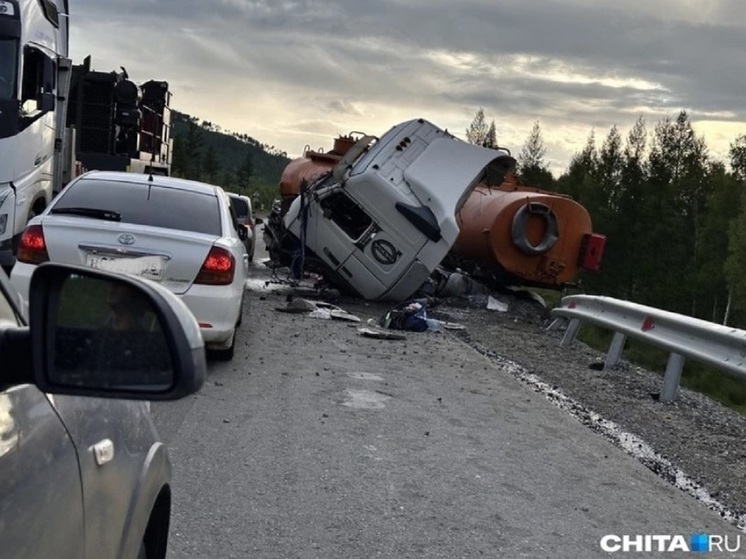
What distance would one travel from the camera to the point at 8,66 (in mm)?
12281

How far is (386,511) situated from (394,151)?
12.1 m

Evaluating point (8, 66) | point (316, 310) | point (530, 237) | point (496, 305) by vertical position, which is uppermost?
point (8, 66)

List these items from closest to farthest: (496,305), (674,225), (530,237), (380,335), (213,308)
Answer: (213,308) → (380,335) → (496,305) → (530,237) → (674,225)

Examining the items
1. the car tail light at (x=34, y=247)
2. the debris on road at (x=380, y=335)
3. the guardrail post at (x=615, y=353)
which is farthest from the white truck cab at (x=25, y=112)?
the guardrail post at (x=615, y=353)

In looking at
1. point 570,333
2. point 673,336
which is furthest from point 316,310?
point 673,336

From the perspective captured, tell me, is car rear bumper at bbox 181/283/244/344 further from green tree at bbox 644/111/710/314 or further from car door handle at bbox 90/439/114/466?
green tree at bbox 644/111/710/314

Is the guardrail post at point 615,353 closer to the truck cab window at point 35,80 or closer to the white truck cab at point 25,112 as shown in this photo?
the white truck cab at point 25,112

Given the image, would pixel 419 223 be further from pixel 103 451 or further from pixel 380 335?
pixel 103 451

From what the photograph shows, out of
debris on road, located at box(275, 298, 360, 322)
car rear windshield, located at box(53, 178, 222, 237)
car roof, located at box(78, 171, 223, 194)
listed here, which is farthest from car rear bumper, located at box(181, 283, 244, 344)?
debris on road, located at box(275, 298, 360, 322)

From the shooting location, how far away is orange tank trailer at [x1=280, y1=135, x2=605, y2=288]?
60.4ft

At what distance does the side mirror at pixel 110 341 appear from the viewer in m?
1.88

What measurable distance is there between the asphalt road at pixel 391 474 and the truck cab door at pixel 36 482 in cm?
240

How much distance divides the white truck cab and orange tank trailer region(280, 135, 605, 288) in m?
8.11

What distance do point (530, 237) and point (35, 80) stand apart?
31.4 feet
